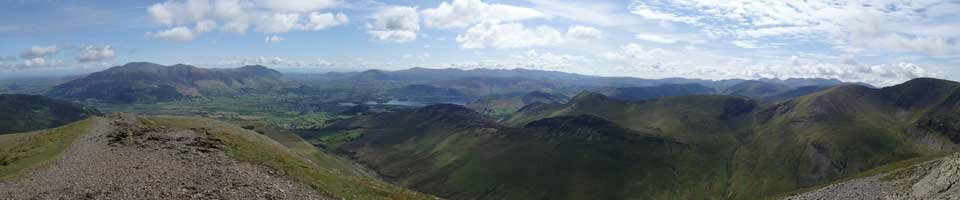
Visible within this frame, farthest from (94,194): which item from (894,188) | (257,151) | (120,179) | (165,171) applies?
(894,188)

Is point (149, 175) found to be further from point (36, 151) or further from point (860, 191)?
point (860, 191)

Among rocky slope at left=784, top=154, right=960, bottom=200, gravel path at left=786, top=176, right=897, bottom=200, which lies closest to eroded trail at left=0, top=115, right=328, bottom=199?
rocky slope at left=784, top=154, right=960, bottom=200

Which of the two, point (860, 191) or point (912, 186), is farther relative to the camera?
point (860, 191)

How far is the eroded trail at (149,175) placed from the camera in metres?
45.3

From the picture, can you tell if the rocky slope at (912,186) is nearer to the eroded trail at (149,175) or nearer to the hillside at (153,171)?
the hillside at (153,171)

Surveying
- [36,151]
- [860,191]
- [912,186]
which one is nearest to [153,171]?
[36,151]

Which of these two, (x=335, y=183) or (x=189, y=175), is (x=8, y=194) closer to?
(x=189, y=175)

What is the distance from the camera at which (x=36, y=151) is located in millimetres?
65812

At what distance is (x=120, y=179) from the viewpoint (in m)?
49.0

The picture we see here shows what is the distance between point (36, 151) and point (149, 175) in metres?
28.7

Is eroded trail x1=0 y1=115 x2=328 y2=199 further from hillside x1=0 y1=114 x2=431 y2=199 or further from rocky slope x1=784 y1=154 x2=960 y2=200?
rocky slope x1=784 y1=154 x2=960 y2=200

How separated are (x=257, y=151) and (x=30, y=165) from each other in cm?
2445

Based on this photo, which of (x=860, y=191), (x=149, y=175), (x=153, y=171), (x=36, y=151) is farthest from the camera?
(x=860, y=191)

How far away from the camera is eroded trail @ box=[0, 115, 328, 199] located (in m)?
45.3
